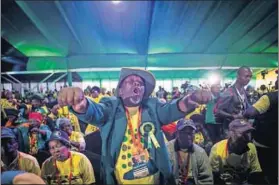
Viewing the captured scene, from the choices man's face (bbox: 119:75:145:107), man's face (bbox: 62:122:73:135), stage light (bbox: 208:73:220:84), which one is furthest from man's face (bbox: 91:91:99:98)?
stage light (bbox: 208:73:220:84)

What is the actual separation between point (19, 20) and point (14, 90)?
0.51 metres

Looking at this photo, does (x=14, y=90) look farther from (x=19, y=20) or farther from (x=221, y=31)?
(x=221, y=31)

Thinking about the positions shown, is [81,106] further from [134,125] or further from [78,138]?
[134,125]

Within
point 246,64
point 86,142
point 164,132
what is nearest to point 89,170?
point 86,142

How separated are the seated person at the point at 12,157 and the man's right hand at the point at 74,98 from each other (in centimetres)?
49

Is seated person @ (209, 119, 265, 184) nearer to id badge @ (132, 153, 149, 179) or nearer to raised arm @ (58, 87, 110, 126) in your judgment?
id badge @ (132, 153, 149, 179)

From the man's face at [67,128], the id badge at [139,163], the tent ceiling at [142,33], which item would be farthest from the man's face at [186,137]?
the man's face at [67,128]

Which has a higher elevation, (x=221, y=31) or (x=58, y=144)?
(x=221, y=31)

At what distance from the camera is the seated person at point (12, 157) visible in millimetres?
2318

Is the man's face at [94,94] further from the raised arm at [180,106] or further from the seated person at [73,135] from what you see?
the raised arm at [180,106]

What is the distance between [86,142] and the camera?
7.70 ft

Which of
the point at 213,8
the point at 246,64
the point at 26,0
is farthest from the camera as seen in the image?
the point at 246,64

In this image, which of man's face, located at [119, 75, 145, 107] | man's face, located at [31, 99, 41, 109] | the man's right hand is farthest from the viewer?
man's face, located at [31, 99, 41, 109]

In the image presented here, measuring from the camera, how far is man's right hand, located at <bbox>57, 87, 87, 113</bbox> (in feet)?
7.15
